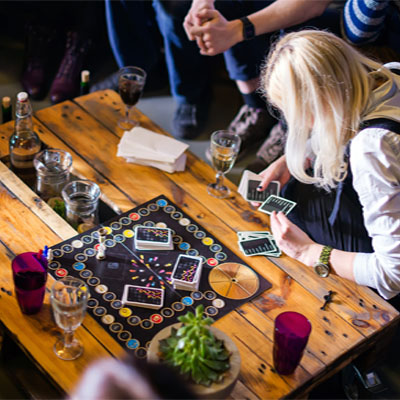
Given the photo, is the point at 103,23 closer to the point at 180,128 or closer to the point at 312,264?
the point at 180,128

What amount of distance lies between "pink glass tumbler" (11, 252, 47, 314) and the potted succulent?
1.26 ft

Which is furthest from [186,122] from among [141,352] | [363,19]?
[141,352]

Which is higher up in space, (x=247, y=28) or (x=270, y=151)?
(x=247, y=28)

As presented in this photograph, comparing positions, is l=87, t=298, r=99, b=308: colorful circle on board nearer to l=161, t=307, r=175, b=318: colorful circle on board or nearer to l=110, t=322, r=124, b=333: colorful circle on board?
l=110, t=322, r=124, b=333: colorful circle on board

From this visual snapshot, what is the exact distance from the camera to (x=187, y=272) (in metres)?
1.83

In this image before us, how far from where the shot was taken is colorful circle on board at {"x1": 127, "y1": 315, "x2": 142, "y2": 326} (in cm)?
169

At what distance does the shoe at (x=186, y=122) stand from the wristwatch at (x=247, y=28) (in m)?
0.68

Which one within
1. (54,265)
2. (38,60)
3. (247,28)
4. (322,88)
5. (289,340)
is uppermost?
(322,88)

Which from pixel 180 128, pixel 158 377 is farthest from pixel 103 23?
pixel 158 377

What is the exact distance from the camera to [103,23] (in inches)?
158

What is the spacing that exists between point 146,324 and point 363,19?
172cm

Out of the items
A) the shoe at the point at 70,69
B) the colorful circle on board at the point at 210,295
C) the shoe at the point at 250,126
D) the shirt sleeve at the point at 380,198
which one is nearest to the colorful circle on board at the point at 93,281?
the colorful circle on board at the point at 210,295

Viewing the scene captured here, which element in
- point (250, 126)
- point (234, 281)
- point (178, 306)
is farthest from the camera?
point (250, 126)

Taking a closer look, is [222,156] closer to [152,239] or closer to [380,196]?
[152,239]
